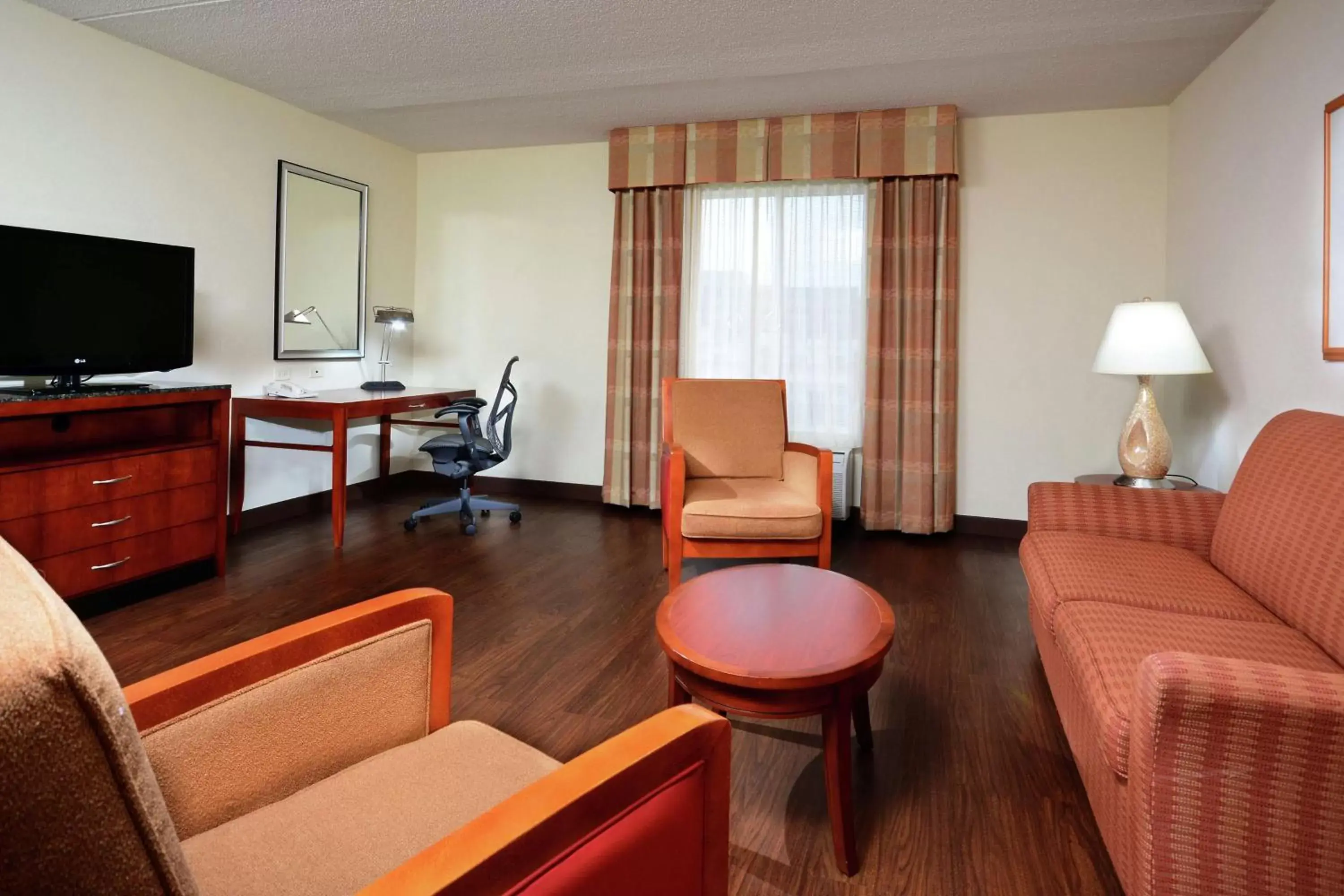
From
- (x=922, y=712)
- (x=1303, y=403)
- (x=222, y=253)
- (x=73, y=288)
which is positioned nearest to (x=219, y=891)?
(x=922, y=712)

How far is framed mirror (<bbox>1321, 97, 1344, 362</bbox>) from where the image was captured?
7.79 feet

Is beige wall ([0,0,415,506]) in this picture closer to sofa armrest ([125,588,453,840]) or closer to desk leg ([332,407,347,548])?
desk leg ([332,407,347,548])

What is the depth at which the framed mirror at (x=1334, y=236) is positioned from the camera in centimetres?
238

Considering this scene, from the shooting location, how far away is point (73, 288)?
294 centimetres

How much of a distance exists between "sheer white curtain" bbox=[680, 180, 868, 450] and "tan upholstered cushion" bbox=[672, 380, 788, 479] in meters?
0.71

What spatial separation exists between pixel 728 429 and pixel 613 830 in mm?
2956

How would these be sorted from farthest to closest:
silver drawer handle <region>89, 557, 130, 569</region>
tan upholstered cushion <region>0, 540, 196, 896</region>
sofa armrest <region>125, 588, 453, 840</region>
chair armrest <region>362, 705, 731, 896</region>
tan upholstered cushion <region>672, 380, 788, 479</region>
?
tan upholstered cushion <region>672, 380, 788, 479</region> → silver drawer handle <region>89, 557, 130, 569</region> → sofa armrest <region>125, 588, 453, 840</region> → chair armrest <region>362, 705, 731, 896</region> → tan upholstered cushion <region>0, 540, 196, 896</region>

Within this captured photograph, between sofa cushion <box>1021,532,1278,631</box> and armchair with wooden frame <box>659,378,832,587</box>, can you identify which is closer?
sofa cushion <box>1021,532,1278,631</box>

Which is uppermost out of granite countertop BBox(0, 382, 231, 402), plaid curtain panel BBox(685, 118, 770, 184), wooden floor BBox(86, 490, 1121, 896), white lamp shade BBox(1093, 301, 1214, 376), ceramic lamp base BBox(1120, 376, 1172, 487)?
plaid curtain panel BBox(685, 118, 770, 184)

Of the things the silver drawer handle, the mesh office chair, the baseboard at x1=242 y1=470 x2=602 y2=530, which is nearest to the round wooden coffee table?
the silver drawer handle

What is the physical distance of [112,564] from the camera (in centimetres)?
289

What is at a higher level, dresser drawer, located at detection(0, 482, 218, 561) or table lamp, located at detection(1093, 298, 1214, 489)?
table lamp, located at detection(1093, 298, 1214, 489)

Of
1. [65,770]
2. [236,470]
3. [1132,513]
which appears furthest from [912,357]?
[65,770]

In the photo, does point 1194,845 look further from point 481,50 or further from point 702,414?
point 481,50
